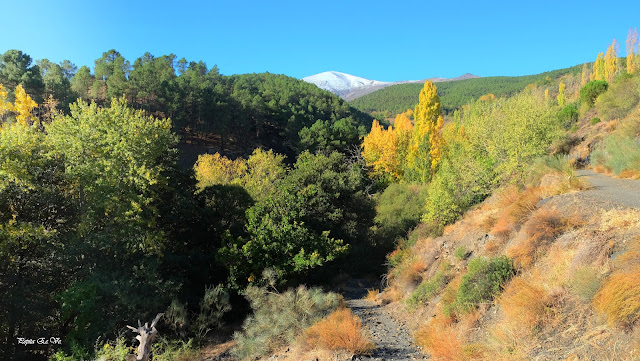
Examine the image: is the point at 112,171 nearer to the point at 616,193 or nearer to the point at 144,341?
the point at 144,341

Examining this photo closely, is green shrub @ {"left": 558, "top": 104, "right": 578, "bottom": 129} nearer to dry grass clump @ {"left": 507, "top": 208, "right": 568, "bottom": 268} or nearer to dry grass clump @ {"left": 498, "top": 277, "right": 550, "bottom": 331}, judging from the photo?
dry grass clump @ {"left": 507, "top": 208, "right": 568, "bottom": 268}

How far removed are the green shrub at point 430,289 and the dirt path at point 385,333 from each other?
977mm

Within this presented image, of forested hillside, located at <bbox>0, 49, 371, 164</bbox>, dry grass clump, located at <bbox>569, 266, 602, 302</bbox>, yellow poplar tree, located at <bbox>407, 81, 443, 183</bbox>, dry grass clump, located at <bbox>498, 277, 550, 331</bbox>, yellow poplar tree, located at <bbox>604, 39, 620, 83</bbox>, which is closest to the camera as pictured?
dry grass clump, located at <bbox>569, 266, 602, 302</bbox>

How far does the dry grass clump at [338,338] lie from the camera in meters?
8.16

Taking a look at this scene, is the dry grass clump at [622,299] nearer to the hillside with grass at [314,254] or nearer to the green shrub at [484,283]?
the hillside with grass at [314,254]

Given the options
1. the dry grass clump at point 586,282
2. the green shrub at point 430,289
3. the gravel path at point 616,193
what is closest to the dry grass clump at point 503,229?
the gravel path at point 616,193

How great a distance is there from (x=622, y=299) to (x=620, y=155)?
1318cm

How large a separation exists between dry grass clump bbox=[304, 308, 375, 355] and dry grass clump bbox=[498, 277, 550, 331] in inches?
129

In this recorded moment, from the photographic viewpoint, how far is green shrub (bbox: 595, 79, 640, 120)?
77.1 ft

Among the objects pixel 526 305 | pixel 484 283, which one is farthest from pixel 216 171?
pixel 526 305

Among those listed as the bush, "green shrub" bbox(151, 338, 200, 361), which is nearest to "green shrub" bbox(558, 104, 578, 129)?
the bush

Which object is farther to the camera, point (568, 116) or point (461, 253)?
point (568, 116)

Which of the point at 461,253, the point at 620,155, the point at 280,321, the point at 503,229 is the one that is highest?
the point at 620,155

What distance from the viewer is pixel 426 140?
29.1 meters
